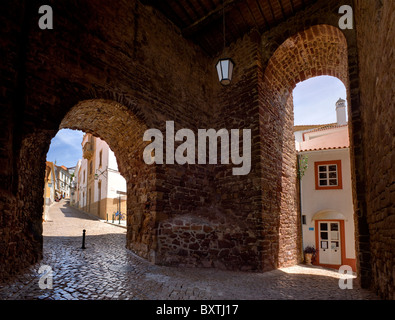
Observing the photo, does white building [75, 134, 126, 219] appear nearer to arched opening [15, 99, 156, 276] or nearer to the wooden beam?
arched opening [15, 99, 156, 276]

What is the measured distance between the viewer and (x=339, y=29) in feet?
20.1

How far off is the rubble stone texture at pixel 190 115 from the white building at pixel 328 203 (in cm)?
324

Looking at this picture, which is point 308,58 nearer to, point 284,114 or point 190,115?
point 284,114

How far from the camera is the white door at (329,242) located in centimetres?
1080

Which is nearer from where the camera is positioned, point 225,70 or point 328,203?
point 225,70

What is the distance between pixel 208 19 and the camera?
706 cm

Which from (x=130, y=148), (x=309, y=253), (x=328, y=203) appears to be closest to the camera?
(x=130, y=148)

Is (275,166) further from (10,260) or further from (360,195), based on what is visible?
(10,260)

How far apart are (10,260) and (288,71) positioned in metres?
7.99

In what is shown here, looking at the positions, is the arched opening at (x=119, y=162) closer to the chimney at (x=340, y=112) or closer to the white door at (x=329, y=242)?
the white door at (x=329, y=242)

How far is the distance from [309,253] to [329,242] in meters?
1.06

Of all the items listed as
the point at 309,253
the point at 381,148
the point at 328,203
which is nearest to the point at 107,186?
the point at 309,253

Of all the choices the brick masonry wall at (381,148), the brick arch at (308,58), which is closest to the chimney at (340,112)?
the brick arch at (308,58)
